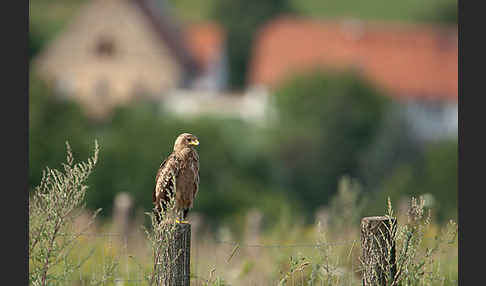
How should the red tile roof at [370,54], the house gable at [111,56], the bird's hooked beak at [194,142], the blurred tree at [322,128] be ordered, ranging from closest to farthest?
1. the bird's hooked beak at [194,142]
2. the blurred tree at [322,128]
3. the house gable at [111,56]
4. the red tile roof at [370,54]

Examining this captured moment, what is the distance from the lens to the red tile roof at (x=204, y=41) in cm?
8462

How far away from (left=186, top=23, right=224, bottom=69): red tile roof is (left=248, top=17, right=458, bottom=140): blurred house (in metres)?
3.57

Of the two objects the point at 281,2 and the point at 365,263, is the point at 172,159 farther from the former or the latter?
the point at 281,2

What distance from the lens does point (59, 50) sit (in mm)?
80062

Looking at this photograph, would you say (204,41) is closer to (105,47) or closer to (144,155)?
(105,47)

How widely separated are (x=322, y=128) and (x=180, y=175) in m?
66.0

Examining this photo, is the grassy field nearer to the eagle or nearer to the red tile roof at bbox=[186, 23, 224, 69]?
the eagle

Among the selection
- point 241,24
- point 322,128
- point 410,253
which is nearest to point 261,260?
point 410,253

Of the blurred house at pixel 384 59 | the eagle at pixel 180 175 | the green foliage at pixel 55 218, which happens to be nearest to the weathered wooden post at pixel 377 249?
the eagle at pixel 180 175

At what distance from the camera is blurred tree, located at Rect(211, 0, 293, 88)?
9425cm

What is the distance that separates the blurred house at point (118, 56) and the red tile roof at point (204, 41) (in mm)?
2280

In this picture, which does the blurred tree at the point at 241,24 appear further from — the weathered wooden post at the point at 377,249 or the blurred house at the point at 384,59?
the weathered wooden post at the point at 377,249

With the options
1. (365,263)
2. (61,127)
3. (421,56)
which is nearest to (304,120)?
(421,56)

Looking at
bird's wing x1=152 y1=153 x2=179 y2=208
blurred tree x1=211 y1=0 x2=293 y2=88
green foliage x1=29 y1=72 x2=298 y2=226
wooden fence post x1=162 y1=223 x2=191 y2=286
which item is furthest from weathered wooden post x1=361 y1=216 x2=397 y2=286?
blurred tree x1=211 y1=0 x2=293 y2=88
